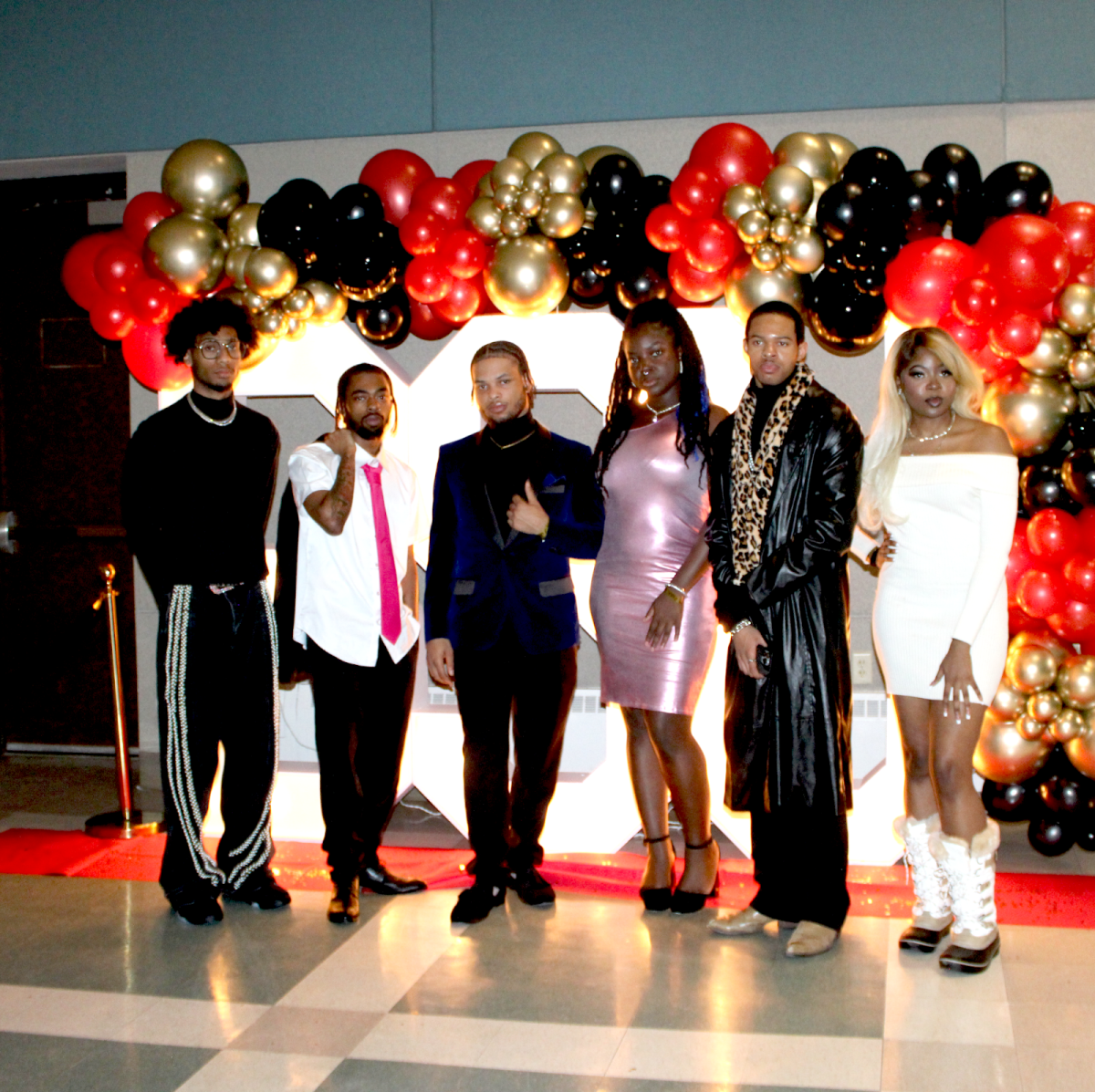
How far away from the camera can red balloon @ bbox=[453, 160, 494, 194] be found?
402 centimetres

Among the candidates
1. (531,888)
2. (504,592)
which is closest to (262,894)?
(531,888)

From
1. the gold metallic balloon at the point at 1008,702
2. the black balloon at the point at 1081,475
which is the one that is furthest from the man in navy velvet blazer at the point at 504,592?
the black balloon at the point at 1081,475

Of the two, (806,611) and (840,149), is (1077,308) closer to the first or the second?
(840,149)

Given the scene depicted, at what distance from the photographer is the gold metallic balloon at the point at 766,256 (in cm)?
351

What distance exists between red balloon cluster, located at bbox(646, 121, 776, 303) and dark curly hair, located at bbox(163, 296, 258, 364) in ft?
4.16

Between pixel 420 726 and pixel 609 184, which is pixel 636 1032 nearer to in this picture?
pixel 420 726

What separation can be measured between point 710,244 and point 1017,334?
90 centimetres

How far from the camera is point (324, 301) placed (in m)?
3.99

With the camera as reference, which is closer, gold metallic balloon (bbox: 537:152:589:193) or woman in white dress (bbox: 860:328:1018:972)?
woman in white dress (bbox: 860:328:1018:972)

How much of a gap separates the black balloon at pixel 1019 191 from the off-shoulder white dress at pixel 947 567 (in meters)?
0.91

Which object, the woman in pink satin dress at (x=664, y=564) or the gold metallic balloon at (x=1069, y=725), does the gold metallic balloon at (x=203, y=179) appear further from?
the gold metallic balloon at (x=1069, y=725)

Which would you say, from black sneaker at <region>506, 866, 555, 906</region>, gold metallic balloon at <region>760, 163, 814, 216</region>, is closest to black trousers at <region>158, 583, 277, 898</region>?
black sneaker at <region>506, 866, 555, 906</region>

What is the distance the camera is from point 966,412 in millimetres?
3055

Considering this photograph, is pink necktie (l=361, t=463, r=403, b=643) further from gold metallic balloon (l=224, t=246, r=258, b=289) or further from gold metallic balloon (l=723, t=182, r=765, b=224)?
gold metallic balloon (l=723, t=182, r=765, b=224)
